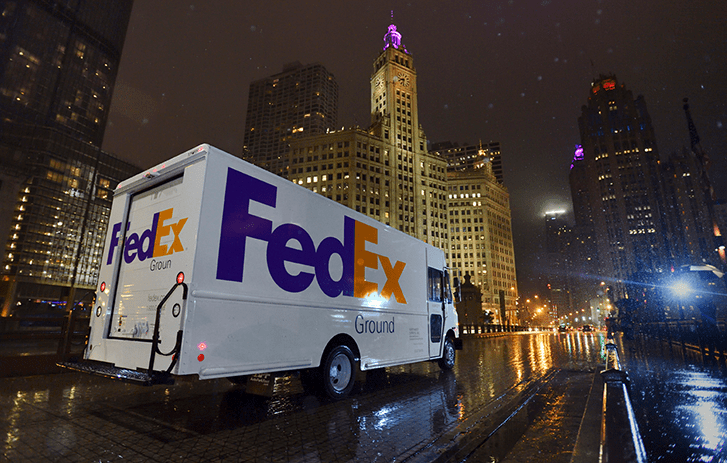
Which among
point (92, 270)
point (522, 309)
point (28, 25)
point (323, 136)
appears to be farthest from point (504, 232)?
point (28, 25)

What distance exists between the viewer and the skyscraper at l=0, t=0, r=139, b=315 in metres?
77.6

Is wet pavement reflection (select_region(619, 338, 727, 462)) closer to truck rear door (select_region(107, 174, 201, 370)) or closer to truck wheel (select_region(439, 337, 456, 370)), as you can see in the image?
truck wheel (select_region(439, 337, 456, 370))

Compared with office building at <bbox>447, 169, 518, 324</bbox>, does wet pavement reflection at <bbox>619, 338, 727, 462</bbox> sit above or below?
below

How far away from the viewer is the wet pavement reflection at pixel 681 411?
399 centimetres

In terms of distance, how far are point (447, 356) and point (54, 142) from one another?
108987 mm

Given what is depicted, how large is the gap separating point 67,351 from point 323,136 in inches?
3653

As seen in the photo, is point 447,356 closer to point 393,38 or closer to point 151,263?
point 151,263

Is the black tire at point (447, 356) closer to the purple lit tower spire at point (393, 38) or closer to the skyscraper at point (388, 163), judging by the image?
the skyscraper at point (388, 163)

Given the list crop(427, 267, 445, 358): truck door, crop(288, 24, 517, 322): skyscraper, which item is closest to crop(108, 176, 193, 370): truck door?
crop(427, 267, 445, 358): truck door

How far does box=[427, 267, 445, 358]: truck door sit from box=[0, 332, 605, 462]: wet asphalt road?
4.02ft

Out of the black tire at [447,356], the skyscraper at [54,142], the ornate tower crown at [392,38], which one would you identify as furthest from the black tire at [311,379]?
the ornate tower crown at [392,38]

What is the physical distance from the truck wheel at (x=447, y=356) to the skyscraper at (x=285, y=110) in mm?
157273

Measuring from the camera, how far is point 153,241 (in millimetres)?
5355

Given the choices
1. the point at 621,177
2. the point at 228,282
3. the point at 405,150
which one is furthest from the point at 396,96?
the point at 228,282
